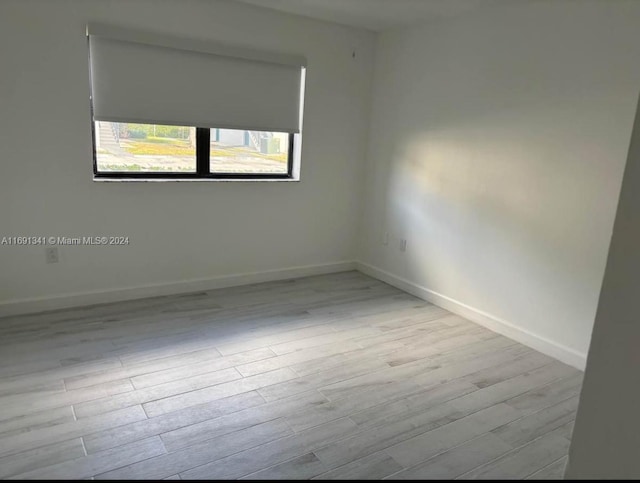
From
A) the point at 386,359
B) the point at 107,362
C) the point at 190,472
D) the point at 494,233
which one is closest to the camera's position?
the point at 190,472

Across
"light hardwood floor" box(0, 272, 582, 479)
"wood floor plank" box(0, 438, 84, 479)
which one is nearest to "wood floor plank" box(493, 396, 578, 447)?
"light hardwood floor" box(0, 272, 582, 479)

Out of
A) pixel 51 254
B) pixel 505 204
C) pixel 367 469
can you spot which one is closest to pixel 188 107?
pixel 51 254

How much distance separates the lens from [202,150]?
3742mm

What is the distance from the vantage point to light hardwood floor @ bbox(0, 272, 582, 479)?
1.92 metres

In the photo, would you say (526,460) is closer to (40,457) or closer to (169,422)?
(169,422)

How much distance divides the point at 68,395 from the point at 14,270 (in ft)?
4.35

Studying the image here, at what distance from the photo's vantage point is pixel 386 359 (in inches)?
113

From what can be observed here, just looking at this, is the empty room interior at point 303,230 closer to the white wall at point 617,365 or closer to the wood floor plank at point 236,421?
the wood floor plank at point 236,421

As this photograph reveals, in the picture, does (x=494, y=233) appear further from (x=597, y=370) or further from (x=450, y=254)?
(x=597, y=370)

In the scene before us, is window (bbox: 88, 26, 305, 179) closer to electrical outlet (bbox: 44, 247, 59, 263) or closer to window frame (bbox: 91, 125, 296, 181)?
window frame (bbox: 91, 125, 296, 181)

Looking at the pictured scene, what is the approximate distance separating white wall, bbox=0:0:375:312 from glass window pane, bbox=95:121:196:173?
0.49 feet

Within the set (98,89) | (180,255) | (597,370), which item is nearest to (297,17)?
(98,89)

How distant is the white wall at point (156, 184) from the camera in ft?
9.82

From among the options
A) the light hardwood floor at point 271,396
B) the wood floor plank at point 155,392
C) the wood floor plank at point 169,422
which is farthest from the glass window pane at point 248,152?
the wood floor plank at point 169,422
